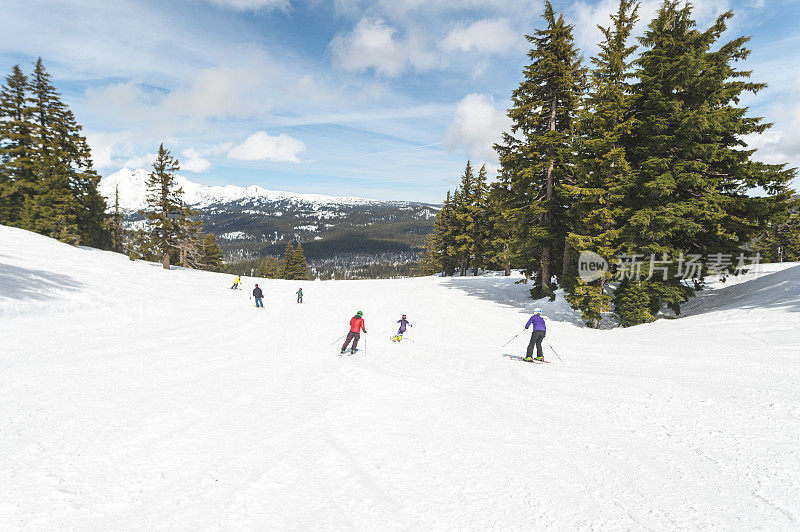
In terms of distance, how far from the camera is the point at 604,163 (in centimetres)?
1811

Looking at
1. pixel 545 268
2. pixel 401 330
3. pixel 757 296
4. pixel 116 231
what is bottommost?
pixel 401 330

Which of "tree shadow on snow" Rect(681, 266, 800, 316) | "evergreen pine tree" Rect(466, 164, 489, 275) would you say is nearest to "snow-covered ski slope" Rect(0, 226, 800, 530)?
"tree shadow on snow" Rect(681, 266, 800, 316)

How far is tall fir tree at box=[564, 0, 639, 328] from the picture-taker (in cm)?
1756

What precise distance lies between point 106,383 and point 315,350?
577cm

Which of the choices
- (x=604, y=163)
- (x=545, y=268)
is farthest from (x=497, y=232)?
(x=604, y=163)

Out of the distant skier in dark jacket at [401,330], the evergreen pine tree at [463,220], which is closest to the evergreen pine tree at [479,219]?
the evergreen pine tree at [463,220]

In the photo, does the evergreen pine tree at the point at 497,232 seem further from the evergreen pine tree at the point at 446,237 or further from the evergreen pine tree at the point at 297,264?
the evergreen pine tree at the point at 297,264

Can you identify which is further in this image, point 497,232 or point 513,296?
point 497,232

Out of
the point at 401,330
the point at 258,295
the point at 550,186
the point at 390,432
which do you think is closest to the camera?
the point at 390,432

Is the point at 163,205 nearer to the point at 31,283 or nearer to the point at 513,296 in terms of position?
the point at 31,283

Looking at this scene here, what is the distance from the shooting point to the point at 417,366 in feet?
33.5

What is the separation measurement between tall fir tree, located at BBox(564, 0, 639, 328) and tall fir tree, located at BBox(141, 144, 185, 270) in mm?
37460

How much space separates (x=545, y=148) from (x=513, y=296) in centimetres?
1087

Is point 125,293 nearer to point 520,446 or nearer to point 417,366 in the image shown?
point 417,366
